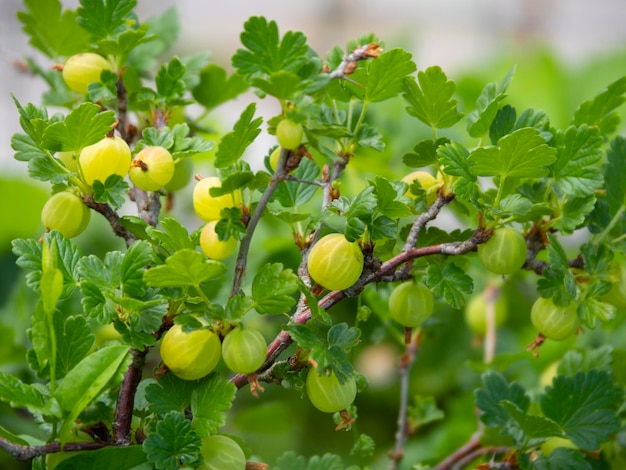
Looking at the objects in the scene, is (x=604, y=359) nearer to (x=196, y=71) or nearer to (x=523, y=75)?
(x=196, y=71)

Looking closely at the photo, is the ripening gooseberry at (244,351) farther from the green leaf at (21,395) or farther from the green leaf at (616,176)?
the green leaf at (616,176)

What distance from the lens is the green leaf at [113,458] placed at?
A: 0.38m

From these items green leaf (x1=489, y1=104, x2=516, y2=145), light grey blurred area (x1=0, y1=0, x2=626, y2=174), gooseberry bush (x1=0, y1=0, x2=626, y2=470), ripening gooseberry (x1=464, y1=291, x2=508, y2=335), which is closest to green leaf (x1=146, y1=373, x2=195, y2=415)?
gooseberry bush (x1=0, y1=0, x2=626, y2=470)

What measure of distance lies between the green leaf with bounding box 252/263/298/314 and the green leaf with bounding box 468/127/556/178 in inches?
4.3

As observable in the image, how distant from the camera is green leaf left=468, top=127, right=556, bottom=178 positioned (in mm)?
386

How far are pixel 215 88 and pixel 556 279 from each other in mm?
275

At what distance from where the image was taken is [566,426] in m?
0.49

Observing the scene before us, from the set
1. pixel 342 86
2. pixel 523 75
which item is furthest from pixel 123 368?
pixel 523 75

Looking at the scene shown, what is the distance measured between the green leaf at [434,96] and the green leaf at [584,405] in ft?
0.58

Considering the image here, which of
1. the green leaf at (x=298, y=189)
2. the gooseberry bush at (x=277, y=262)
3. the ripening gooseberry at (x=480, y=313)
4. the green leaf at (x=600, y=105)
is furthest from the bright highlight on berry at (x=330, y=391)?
the ripening gooseberry at (x=480, y=313)

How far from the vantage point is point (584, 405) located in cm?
49

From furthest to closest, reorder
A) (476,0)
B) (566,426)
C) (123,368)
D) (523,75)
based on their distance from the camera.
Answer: (476,0) < (523,75) < (566,426) < (123,368)

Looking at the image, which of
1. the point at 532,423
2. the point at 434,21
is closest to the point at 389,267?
the point at 532,423

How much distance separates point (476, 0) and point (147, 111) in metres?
3.83
